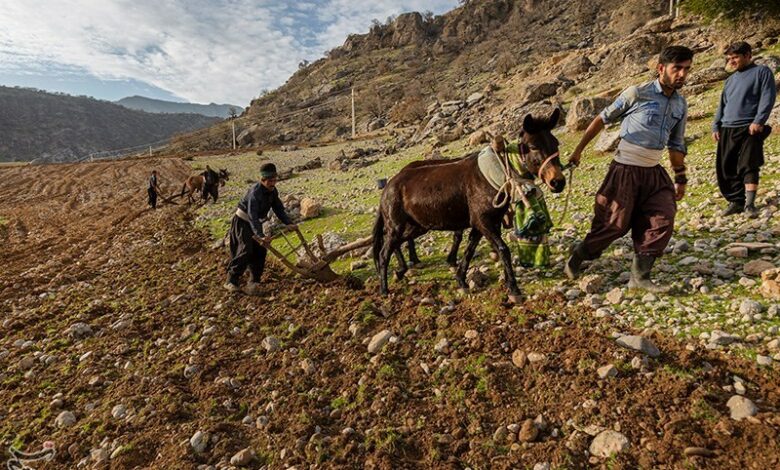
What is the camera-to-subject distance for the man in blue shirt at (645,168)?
4254 mm

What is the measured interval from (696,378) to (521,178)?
8.22 feet

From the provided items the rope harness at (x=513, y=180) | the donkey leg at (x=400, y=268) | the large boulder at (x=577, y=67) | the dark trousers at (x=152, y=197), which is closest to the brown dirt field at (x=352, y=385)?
the donkey leg at (x=400, y=268)

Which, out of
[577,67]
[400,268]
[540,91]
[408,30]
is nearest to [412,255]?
[400,268]

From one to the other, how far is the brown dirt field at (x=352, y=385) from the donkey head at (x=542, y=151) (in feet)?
5.10

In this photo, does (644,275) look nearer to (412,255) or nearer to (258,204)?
(412,255)

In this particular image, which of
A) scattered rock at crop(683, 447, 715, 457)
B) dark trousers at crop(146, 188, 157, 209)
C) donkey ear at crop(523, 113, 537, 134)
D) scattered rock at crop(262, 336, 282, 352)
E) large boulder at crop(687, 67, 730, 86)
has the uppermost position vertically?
large boulder at crop(687, 67, 730, 86)

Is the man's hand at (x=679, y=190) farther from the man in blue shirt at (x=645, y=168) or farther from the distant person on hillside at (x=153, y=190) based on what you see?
the distant person on hillside at (x=153, y=190)

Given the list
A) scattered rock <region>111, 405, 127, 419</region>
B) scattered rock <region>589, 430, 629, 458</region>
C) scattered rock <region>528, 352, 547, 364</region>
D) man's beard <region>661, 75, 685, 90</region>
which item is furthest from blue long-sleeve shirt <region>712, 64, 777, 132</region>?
scattered rock <region>111, 405, 127, 419</region>

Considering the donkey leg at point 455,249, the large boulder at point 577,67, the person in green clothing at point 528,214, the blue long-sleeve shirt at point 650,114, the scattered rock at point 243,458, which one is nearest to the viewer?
the scattered rock at point 243,458

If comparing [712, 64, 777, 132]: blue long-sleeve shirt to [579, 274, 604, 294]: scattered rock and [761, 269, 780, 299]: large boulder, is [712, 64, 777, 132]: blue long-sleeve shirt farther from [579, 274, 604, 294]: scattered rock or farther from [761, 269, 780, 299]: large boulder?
[579, 274, 604, 294]: scattered rock

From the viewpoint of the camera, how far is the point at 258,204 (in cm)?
712

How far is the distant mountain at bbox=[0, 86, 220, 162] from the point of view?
138250 millimetres

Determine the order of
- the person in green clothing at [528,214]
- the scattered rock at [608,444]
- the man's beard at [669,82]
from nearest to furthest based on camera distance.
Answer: the scattered rock at [608,444], the man's beard at [669,82], the person in green clothing at [528,214]

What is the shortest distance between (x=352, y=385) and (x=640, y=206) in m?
3.73
